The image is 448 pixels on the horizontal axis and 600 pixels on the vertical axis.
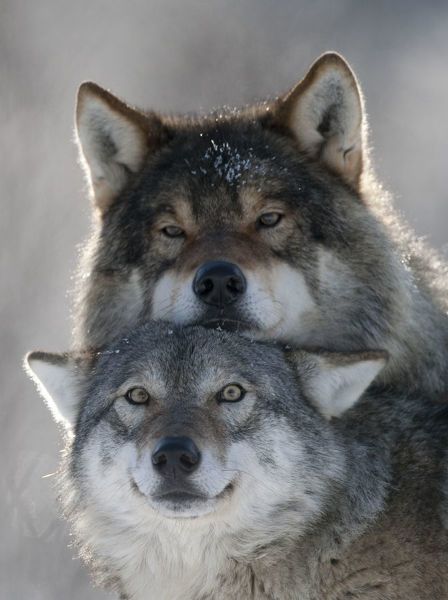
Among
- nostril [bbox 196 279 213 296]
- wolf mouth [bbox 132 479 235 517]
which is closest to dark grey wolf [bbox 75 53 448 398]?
nostril [bbox 196 279 213 296]

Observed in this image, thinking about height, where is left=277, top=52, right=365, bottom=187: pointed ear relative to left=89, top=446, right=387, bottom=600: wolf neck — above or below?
above

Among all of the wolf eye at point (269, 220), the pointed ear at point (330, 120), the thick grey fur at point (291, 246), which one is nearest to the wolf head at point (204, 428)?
the thick grey fur at point (291, 246)

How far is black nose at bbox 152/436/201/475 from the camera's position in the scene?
511 centimetres

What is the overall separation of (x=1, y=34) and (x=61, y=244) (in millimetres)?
3130

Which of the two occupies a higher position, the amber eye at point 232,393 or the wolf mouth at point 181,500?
the amber eye at point 232,393

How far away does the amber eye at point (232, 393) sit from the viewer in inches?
217

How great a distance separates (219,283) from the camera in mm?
5684

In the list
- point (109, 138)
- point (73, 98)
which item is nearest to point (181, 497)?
point (109, 138)

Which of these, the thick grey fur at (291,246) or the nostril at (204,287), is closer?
the nostril at (204,287)

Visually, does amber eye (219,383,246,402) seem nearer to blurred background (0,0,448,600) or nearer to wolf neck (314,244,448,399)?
wolf neck (314,244,448,399)

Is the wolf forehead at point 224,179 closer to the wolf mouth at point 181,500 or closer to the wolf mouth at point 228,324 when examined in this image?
the wolf mouth at point 228,324

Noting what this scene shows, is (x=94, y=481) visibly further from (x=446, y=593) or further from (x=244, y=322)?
(x=446, y=593)

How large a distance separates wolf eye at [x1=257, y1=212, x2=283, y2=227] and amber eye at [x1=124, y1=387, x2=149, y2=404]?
1008 millimetres

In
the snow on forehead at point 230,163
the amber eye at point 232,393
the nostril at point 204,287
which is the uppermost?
the snow on forehead at point 230,163
